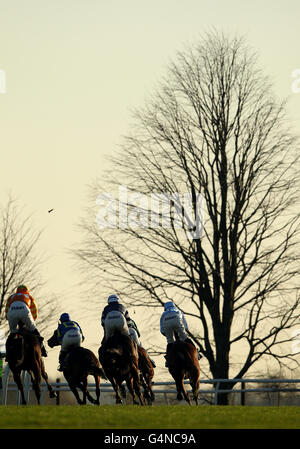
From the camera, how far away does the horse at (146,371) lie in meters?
27.2

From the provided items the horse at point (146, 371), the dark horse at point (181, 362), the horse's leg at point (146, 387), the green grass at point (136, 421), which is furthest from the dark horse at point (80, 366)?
the green grass at point (136, 421)

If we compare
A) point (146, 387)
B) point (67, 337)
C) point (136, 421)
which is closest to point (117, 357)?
point (67, 337)

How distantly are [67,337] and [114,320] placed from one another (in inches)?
49.5

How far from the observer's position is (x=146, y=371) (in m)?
27.3

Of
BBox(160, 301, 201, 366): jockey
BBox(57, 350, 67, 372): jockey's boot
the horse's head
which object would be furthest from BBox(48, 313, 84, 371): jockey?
the horse's head

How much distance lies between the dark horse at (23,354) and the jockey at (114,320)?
1836mm

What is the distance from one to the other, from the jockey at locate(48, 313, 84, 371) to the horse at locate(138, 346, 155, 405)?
2.87m

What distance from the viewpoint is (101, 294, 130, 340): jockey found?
23812mm

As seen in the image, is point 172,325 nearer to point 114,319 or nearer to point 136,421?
point 114,319

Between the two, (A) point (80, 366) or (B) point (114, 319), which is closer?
(B) point (114, 319)
